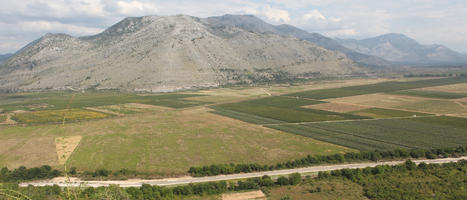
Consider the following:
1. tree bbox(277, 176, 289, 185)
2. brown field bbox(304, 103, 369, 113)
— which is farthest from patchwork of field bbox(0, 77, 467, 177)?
tree bbox(277, 176, 289, 185)

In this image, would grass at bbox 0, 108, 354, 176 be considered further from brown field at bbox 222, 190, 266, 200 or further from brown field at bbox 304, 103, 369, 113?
brown field at bbox 304, 103, 369, 113

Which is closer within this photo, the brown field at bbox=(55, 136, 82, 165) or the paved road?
the paved road

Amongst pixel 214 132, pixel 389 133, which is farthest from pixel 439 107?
pixel 214 132

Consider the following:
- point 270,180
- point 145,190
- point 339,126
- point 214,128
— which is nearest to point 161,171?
point 145,190

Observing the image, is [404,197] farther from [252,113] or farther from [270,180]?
[252,113]

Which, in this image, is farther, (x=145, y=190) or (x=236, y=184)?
(x=236, y=184)

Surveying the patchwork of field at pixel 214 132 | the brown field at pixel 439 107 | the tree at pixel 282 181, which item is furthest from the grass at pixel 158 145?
the brown field at pixel 439 107

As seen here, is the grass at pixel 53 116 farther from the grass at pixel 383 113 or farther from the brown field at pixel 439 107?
the brown field at pixel 439 107
